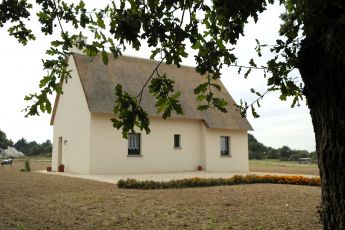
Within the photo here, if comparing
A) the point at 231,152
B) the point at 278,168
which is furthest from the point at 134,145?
the point at 278,168

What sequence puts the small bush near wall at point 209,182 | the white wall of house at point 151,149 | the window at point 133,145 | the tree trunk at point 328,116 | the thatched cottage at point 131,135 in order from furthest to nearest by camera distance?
the window at point 133,145 < the thatched cottage at point 131,135 < the white wall of house at point 151,149 < the small bush near wall at point 209,182 < the tree trunk at point 328,116

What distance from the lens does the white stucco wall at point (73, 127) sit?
67.8 ft

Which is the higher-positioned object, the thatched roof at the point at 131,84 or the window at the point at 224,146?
the thatched roof at the point at 131,84

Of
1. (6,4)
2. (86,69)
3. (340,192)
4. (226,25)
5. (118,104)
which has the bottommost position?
(340,192)

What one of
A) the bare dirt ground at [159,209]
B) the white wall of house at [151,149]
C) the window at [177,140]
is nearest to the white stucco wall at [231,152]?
the white wall of house at [151,149]

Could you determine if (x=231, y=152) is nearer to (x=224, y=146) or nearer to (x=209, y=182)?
(x=224, y=146)

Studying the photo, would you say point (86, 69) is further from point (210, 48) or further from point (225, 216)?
point (210, 48)

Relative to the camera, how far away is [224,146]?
2498 centimetres

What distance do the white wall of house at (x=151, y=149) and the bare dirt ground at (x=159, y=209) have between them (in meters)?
7.66

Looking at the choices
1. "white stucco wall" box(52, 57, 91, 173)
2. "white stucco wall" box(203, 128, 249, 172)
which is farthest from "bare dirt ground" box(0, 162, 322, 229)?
"white stucco wall" box(203, 128, 249, 172)

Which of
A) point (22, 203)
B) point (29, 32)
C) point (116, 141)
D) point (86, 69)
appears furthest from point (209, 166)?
point (29, 32)

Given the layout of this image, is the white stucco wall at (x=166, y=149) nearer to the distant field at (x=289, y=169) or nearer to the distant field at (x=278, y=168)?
the distant field at (x=289, y=169)

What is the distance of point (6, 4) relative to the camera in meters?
4.14

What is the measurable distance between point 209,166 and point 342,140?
69.6ft
